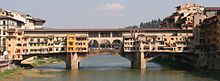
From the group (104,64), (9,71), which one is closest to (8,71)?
(9,71)

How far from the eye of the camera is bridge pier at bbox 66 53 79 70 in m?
59.8

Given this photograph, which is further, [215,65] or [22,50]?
[22,50]

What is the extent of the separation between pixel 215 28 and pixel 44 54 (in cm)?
2252

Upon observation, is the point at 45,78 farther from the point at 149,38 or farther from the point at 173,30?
the point at 173,30

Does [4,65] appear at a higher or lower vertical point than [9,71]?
higher

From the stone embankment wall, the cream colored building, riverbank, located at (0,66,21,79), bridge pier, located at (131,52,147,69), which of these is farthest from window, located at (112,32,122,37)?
the stone embankment wall

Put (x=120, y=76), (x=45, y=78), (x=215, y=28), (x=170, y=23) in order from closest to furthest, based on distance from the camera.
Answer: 1. (x=45, y=78)
2. (x=120, y=76)
3. (x=215, y=28)
4. (x=170, y=23)

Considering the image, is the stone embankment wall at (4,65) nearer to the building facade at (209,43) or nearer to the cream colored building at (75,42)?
the cream colored building at (75,42)

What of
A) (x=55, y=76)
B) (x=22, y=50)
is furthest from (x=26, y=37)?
(x=55, y=76)

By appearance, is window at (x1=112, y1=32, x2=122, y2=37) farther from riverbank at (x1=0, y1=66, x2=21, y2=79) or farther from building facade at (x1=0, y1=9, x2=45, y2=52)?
riverbank at (x1=0, y1=66, x2=21, y2=79)

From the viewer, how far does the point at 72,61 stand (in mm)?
60281

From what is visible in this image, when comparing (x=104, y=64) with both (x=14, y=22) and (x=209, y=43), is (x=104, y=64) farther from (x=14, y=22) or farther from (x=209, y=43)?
(x=209, y=43)

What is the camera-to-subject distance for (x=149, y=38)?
203 ft

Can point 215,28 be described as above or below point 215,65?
above
